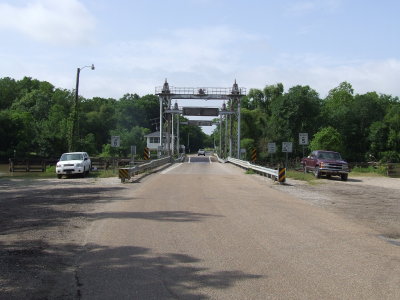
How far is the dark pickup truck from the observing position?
29.2 m

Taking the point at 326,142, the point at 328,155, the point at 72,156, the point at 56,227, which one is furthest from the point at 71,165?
the point at 326,142

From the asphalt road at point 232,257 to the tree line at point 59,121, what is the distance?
31.0 meters

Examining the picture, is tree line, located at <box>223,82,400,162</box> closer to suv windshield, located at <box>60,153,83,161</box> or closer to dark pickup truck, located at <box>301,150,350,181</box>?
dark pickup truck, located at <box>301,150,350,181</box>

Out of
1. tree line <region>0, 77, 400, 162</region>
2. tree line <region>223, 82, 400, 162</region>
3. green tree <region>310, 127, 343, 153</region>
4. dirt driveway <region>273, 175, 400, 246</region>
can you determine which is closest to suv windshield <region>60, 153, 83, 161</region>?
dirt driveway <region>273, 175, 400, 246</region>

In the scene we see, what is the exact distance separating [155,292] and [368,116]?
258 ft

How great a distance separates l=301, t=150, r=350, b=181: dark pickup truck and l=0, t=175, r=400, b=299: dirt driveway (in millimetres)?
9387

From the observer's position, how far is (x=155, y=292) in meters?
5.71

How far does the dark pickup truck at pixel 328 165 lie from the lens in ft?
96.0

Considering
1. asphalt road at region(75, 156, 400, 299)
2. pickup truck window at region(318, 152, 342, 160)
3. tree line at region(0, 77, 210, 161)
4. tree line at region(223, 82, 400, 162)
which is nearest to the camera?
asphalt road at region(75, 156, 400, 299)

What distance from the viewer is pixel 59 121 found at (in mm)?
66688

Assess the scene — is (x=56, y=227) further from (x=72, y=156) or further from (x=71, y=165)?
(x=72, y=156)

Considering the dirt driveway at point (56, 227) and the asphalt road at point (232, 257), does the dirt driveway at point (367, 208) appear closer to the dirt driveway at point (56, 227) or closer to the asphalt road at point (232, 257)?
the dirt driveway at point (56, 227)

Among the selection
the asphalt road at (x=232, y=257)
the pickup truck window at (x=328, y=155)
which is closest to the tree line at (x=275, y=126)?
the pickup truck window at (x=328, y=155)

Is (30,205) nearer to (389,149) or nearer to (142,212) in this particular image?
(142,212)
